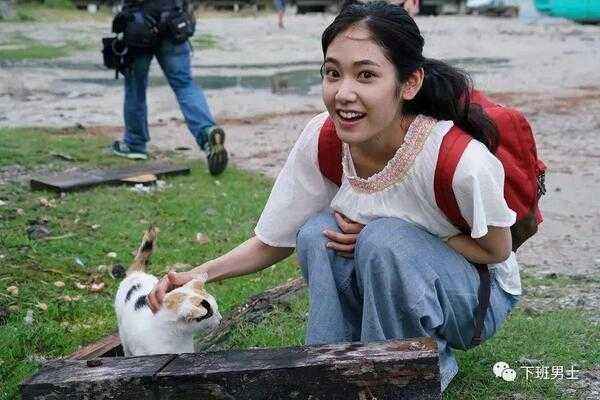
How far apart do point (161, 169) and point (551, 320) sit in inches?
144

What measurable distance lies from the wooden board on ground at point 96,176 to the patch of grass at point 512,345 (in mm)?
2644

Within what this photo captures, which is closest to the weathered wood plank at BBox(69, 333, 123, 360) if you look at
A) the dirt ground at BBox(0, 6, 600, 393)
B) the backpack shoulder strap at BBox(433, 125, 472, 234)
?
the backpack shoulder strap at BBox(433, 125, 472, 234)

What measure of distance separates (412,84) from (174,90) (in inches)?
184

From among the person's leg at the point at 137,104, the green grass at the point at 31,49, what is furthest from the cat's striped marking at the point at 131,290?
the green grass at the point at 31,49

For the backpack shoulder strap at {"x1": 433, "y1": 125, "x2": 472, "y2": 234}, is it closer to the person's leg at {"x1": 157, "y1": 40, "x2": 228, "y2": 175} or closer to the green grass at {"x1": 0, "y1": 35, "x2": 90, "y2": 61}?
the person's leg at {"x1": 157, "y1": 40, "x2": 228, "y2": 175}

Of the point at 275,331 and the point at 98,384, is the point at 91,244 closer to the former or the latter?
the point at 275,331

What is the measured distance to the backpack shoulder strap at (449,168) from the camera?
2596 mm

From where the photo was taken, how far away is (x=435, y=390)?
7.70ft

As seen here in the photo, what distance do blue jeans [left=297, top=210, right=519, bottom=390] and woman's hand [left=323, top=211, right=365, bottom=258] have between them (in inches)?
1.0

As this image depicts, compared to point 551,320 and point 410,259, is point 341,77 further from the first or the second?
point 551,320

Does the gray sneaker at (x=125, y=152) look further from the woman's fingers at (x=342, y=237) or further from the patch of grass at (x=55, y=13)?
the patch of grass at (x=55, y=13)

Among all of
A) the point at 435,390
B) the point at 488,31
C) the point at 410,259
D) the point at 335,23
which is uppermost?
the point at 335,23

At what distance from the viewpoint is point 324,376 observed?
237 cm

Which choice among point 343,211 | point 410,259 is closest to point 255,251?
point 343,211
